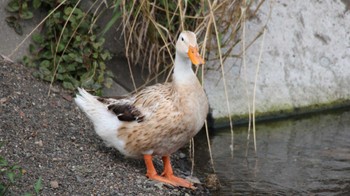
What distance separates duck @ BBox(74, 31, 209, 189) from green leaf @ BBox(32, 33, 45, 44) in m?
1.30

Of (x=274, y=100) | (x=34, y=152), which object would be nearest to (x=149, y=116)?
(x=34, y=152)

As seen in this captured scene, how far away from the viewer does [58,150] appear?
572cm

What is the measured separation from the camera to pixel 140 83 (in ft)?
23.9

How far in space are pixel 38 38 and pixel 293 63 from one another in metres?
2.40

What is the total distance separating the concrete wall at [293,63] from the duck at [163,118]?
1.54 metres

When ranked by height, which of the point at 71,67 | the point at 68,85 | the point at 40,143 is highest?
the point at 71,67

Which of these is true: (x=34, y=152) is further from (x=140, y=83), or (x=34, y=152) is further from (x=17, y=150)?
(x=140, y=83)

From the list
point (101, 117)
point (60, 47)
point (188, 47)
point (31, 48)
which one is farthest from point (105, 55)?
point (188, 47)

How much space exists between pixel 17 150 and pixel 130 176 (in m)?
0.79

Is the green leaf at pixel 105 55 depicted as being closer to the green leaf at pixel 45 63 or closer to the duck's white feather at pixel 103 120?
the green leaf at pixel 45 63

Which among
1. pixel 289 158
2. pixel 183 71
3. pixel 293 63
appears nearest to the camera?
pixel 183 71

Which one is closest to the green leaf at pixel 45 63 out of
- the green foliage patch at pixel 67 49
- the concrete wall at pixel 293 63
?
the green foliage patch at pixel 67 49

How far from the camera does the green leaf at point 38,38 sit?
6848mm

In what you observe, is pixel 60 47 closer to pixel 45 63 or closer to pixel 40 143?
pixel 45 63
